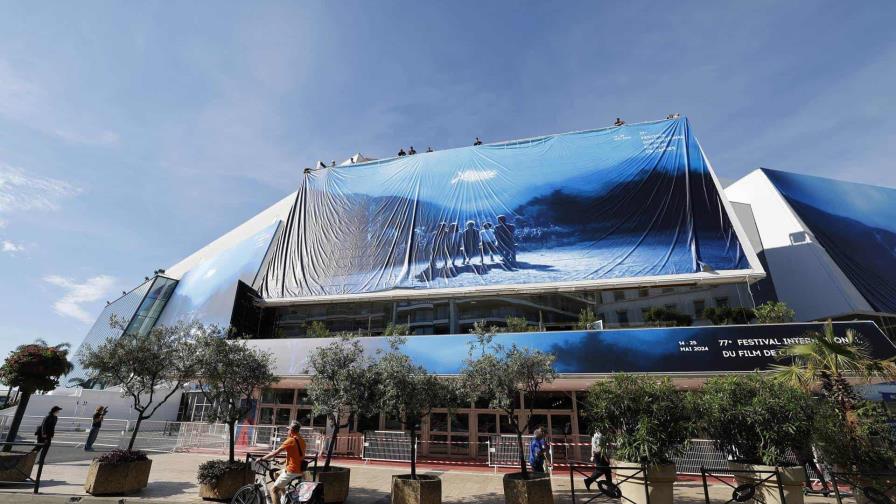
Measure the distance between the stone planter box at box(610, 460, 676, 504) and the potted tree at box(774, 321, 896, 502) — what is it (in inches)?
124

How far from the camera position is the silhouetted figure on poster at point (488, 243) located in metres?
22.2

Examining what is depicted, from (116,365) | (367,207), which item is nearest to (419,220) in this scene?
(367,207)

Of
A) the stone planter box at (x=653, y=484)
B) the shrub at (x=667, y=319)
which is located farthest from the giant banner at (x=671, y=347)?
the stone planter box at (x=653, y=484)

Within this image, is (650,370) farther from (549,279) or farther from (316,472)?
(316,472)

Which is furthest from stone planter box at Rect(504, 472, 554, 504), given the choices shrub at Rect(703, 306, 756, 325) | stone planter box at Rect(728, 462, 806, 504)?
shrub at Rect(703, 306, 756, 325)

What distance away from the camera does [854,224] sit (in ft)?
75.6

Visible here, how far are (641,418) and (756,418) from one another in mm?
2216

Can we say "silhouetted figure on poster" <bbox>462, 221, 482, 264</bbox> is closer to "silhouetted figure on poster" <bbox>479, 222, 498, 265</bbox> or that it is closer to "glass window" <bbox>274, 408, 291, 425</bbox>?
"silhouetted figure on poster" <bbox>479, 222, 498, 265</bbox>

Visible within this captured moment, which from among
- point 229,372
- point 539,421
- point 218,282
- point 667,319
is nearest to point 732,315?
point 667,319

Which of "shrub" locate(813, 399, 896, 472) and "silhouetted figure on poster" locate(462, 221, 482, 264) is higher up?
"silhouetted figure on poster" locate(462, 221, 482, 264)

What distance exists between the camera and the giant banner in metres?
14.4

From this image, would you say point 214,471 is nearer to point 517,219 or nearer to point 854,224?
point 517,219

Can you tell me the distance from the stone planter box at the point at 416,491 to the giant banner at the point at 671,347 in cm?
543

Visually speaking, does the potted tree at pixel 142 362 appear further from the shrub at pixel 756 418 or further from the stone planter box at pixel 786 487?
the stone planter box at pixel 786 487
